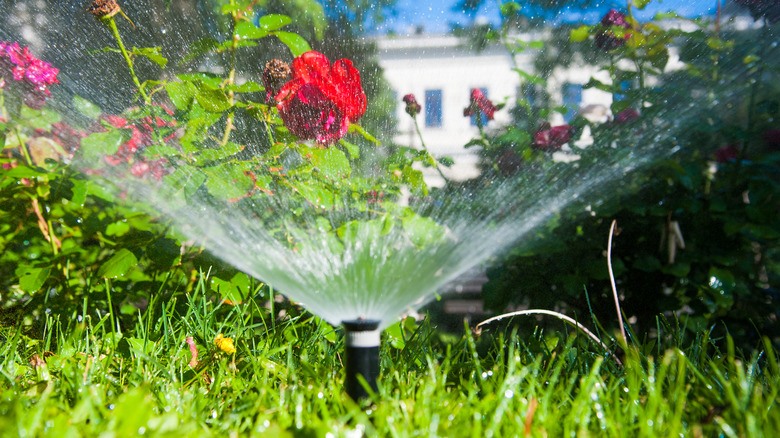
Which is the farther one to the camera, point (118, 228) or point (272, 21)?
point (118, 228)

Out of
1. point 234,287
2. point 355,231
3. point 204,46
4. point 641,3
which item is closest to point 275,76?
point 204,46

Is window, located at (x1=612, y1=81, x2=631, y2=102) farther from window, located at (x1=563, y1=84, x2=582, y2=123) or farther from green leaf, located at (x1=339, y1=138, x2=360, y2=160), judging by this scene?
green leaf, located at (x1=339, y1=138, x2=360, y2=160)

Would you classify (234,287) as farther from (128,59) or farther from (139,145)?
(128,59)

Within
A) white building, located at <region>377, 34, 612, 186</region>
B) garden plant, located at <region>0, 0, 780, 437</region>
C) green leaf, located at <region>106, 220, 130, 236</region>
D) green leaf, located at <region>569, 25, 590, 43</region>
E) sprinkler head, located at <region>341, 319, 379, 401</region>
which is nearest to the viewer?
sprinkler head, located at <region>341, 319, 379, 401</region>

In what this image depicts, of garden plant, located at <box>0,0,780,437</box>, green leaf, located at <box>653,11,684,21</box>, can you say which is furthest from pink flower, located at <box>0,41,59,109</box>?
green leaf, located at <box>653,11,684,21</box>

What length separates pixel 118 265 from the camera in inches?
48.0

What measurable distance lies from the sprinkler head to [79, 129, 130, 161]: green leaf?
81cm

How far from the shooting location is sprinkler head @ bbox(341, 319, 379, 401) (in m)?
0.70

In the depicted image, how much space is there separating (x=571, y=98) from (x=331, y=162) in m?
0.86

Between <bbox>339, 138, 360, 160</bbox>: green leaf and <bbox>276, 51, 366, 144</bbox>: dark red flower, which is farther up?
<bbox>276, 51, 366, 144</bbox>: dark red flower

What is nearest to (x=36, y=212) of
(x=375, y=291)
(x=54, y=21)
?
(x=54, y=21)

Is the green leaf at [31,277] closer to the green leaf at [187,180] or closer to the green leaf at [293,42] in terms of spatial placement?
the green leaf at [187,180]

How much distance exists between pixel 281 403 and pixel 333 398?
9cm

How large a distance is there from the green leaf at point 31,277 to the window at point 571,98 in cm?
157
